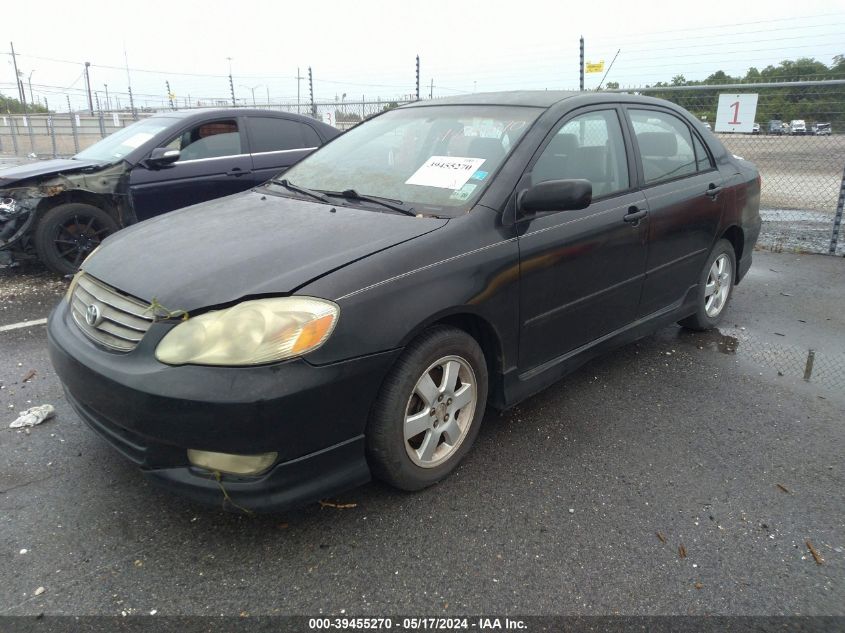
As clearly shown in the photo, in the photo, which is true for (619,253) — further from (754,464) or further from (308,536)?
(308,536)

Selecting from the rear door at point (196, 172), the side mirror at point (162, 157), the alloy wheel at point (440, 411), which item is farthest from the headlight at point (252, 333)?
the rear door at point (196, 172)

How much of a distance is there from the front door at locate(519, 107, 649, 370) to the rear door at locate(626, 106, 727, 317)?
0.47 ft

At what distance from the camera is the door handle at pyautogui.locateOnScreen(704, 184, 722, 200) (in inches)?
163

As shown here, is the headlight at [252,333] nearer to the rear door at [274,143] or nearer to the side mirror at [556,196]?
the side mirror at [556,196]

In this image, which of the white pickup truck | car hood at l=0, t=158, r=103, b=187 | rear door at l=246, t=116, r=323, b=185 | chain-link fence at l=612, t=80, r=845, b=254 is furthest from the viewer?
the white pickup truck

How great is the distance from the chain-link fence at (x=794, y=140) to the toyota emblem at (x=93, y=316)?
716 cm

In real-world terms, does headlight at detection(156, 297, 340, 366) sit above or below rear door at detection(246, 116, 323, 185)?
below

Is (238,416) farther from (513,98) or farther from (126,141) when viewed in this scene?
(126,141)

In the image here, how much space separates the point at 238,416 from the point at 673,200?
298cm

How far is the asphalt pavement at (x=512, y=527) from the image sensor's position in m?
2.12

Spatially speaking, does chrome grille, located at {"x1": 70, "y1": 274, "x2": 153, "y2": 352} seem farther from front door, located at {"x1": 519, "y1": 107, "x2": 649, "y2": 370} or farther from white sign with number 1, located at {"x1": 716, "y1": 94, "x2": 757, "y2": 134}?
white sign with number 1, located at {"x1": 716, "y1": 94, "x2": 757, "y2": 134}

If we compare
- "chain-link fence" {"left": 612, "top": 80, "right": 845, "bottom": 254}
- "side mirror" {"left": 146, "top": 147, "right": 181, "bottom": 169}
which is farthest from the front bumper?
"chain-link fence" {"left": 612, "top": 80, "right": 845, "bottom": 254}

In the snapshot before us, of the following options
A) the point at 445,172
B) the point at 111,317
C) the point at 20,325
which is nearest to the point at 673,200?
the point at 445,172

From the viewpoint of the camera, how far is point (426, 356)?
246 cm
